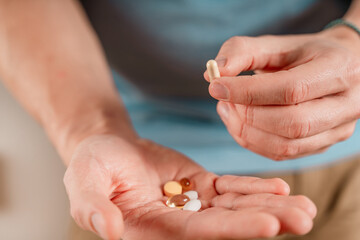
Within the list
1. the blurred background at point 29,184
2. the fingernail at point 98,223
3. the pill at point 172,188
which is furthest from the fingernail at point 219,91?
the blurred background at point 29,184

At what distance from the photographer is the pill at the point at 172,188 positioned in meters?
0.78

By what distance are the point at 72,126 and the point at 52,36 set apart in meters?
0.32

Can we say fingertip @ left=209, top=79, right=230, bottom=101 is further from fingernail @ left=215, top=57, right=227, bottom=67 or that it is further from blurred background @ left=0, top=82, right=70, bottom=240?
blurred background @ left=0, top=82, right=70, bottom=240

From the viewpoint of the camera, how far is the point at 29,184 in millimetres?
1772

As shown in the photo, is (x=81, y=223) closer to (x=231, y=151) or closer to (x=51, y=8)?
(x=231, y=151)

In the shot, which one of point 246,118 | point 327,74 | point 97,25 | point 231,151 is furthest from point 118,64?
point 327,74

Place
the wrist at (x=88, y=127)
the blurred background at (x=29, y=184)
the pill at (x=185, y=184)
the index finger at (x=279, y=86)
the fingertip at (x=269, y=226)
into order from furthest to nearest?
the blurred background at (x=29, y=184) < the wrist at (x=88, y=127) < the pill at (x=185, y=184) < the index finger at (x=279, y=86) < the fingertip at (x=269, y=226)

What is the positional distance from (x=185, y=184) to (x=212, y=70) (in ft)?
0.83

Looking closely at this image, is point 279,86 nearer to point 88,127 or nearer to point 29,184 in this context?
point 88,127

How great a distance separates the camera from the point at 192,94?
1.17 meters

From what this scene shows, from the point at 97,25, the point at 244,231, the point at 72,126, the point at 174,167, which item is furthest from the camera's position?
the point at 97,25

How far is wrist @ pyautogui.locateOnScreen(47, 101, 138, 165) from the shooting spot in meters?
0.91

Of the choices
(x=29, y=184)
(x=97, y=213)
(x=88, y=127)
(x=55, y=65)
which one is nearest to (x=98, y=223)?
(x=97, y=213)

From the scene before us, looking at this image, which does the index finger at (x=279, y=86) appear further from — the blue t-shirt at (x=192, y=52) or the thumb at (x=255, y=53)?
the blue t-shirt at (x=192, y=52)
